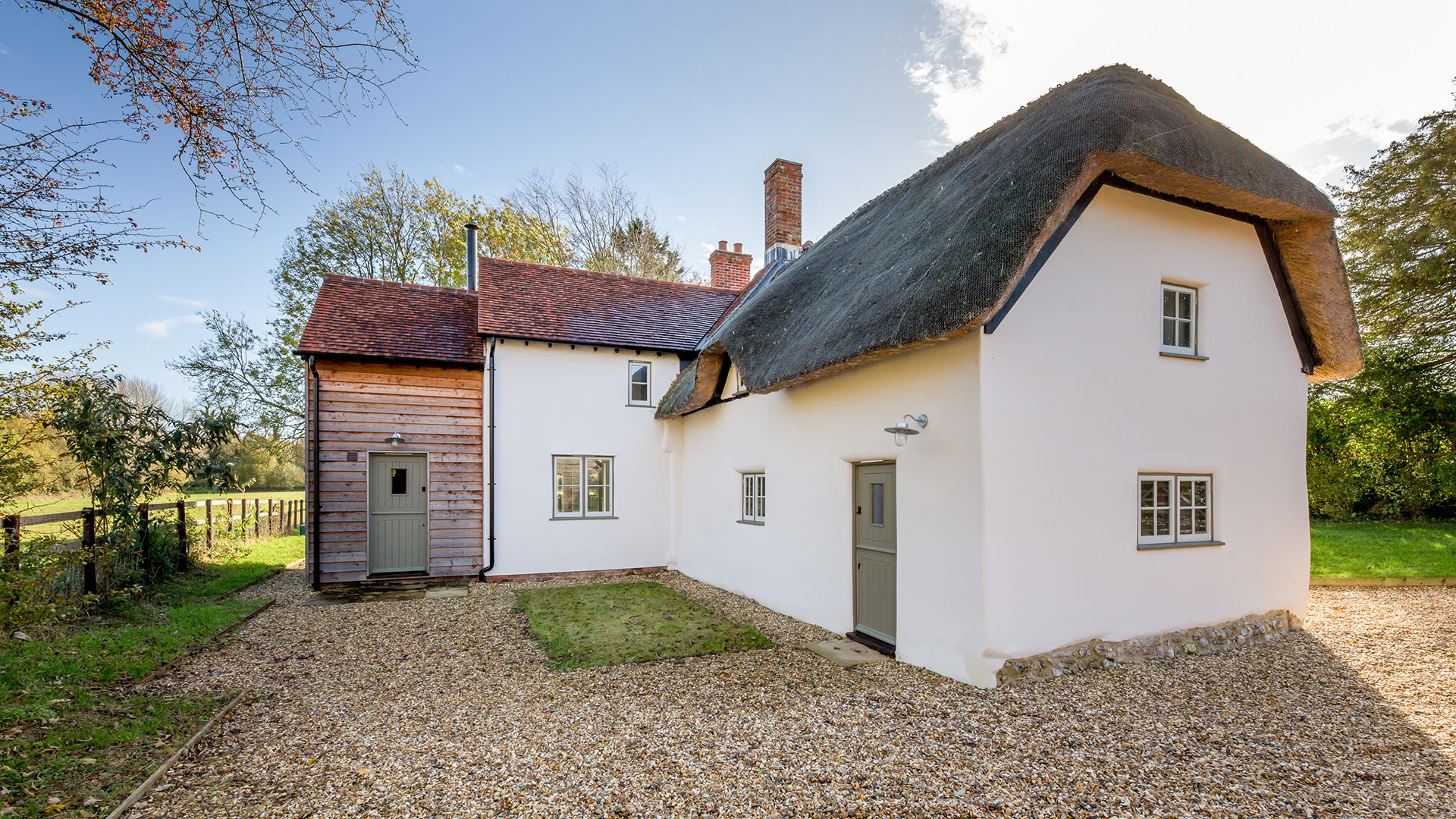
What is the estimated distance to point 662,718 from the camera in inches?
183

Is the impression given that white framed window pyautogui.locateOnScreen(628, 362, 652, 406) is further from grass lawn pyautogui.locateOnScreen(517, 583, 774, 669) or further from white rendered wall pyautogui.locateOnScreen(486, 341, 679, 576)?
grass lawn pyautogui.locateOnScreen(517, 583, 774, 669)

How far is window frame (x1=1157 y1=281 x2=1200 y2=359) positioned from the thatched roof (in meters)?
0.89

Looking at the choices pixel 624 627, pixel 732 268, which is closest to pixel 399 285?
pixel 732 268

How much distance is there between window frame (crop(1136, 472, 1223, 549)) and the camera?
605cm

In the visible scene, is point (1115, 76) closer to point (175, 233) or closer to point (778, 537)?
point (778, 537)

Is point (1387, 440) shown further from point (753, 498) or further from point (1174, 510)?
point (753, 498)

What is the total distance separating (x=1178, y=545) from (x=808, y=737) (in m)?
4.43

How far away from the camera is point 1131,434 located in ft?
19.5

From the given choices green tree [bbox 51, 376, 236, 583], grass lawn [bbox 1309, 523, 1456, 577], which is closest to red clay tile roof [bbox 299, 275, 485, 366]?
green tree [bbox 51, 376, 236, 583]

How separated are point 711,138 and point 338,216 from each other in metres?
13.4

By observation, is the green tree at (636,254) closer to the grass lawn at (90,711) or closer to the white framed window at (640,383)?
the white framed window at (640,383)

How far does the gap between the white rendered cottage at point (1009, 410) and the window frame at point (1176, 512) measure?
0.03 m

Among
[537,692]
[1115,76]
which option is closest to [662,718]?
[537,692]

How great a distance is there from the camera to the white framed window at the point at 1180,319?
6.42 meters
